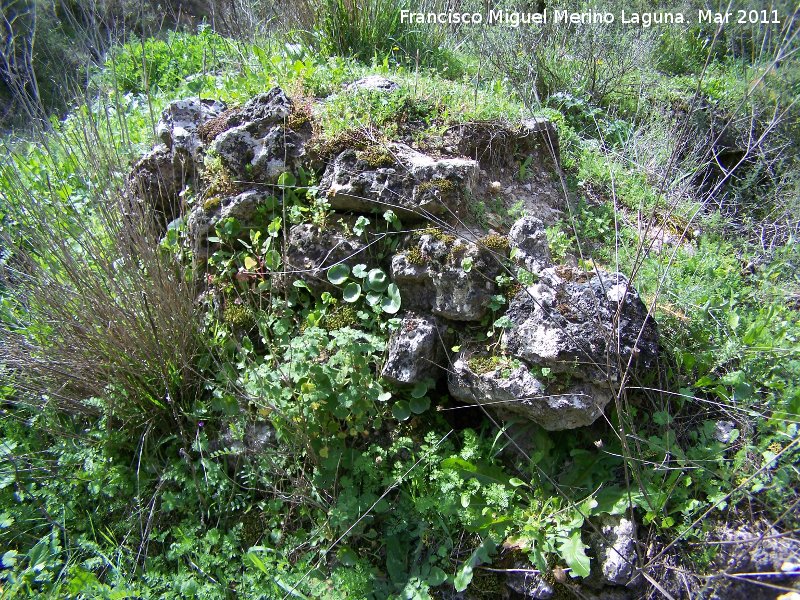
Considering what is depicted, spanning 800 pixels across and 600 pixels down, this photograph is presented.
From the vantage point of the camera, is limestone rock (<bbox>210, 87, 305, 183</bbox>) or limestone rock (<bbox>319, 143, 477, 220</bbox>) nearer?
limestone rock (<bbox>319, 143, 477, 220</bbox>)

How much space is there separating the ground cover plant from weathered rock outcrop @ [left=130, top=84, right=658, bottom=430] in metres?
0.03

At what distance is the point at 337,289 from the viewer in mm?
3045

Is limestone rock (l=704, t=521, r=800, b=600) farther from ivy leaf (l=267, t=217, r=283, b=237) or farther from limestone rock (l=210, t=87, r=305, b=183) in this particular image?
limestone rock (l=210, t=87, r=305, b=183)

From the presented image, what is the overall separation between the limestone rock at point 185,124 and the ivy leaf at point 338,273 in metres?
1.13

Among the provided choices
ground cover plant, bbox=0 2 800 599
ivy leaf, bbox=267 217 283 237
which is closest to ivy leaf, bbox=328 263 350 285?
ground cover plant, bbox=0 2 800 599

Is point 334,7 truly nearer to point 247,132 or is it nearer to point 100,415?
point 247,132

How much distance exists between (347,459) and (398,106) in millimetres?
2130

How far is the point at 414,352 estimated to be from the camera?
2686 millimetres

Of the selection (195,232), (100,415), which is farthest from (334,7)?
(100,415)

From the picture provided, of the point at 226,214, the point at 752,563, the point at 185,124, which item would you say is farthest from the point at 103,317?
the point at 752,563

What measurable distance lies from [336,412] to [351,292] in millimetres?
685

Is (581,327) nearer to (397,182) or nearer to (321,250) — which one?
(397,182)

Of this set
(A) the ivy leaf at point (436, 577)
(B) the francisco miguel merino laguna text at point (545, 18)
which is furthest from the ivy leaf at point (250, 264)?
(B) the francisco miguel merino laguna text at point (545, 18)

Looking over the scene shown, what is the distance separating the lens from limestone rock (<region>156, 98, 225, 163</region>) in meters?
3.40
